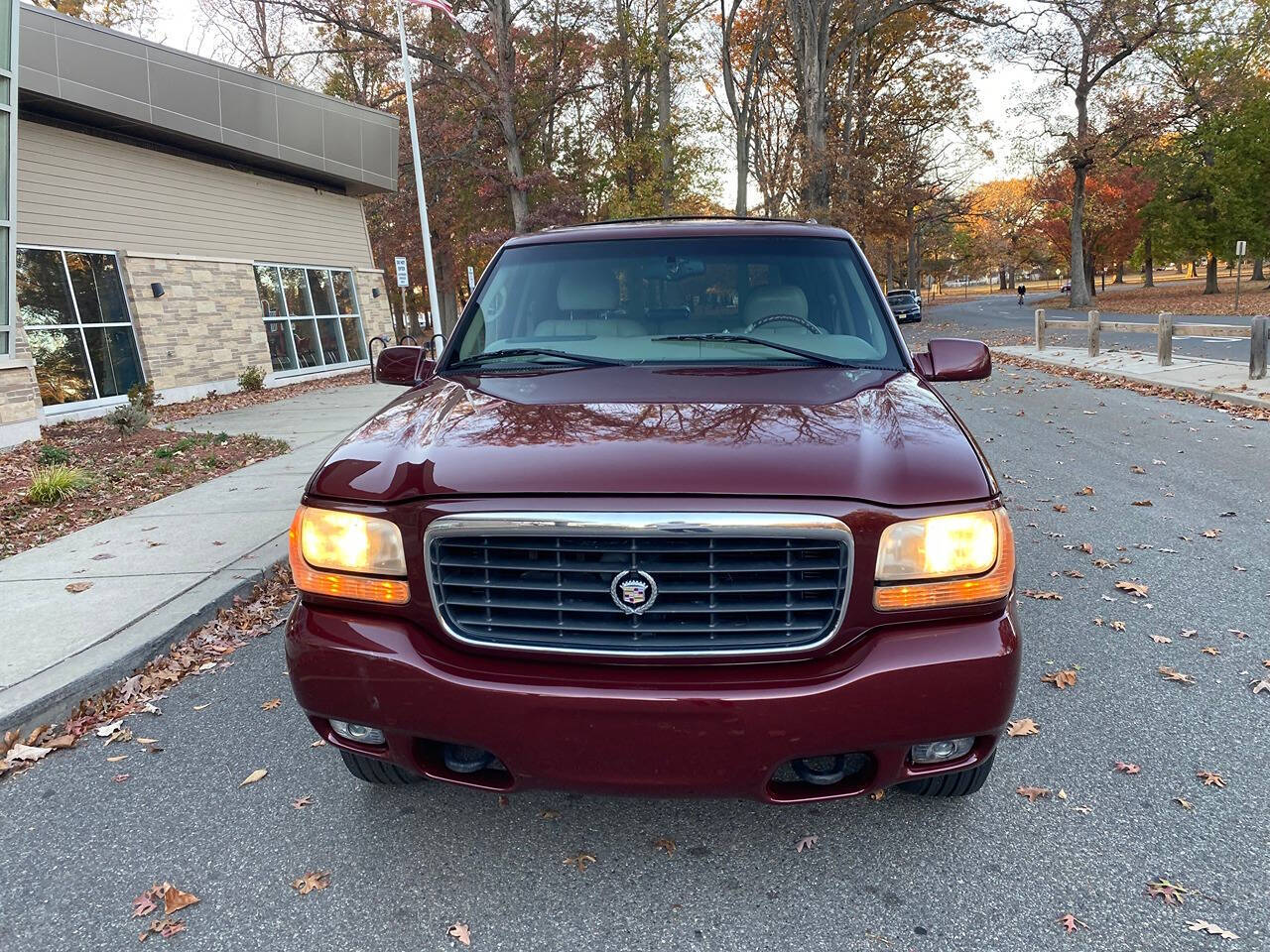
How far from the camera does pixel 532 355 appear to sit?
302 cm

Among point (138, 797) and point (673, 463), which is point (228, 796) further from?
point (673, 463)

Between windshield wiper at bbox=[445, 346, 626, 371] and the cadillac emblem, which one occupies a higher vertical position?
windshield wiper at bbox=[445, 346, 626, 371]

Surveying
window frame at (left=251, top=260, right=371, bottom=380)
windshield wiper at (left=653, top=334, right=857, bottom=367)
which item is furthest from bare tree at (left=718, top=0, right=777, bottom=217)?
windshield wiper at (left=653, top=334, right=857, bottom=367)

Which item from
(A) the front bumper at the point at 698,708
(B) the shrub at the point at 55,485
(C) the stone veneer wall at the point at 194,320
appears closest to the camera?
(A) the front bumper at the point at 698,708

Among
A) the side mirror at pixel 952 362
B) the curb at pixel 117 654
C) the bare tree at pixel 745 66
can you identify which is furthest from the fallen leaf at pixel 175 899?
the bare tree at pixel 745 66

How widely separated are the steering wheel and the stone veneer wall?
1420cm

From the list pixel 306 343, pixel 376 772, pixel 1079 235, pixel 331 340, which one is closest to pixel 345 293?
pixel 331 340

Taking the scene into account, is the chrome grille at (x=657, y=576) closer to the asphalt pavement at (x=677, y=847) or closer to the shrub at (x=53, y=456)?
the asphalt pavement at (x=677, y=847)

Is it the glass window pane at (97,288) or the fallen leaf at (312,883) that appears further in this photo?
the glass window pane at (97,288)

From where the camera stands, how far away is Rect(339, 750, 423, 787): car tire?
2.39 metres

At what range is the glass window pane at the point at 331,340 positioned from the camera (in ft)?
63.4

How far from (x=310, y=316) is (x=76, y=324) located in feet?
20.2

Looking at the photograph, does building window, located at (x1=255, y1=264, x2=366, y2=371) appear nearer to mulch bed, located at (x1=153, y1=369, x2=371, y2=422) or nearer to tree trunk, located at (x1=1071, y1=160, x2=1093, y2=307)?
mulch bed, located at (x1=153, y1=369, x2=371, y2=422)

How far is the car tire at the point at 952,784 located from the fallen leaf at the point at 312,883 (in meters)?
1.66
